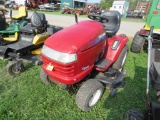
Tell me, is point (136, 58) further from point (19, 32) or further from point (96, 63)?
point (19, 32)

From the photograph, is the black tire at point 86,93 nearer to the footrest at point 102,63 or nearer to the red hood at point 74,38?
the footrest at point 102,63

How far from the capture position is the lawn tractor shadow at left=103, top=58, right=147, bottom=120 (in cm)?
235

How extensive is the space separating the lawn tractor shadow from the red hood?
118 centimetres

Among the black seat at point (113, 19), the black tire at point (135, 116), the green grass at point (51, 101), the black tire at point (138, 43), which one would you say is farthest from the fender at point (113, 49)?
the black tire at point (138, 43)

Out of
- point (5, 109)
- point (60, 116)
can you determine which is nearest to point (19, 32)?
point (5, 109)

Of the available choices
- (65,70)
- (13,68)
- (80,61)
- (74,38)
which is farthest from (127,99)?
(13,68)

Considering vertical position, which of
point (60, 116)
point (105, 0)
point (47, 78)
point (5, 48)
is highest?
point (105, 0)

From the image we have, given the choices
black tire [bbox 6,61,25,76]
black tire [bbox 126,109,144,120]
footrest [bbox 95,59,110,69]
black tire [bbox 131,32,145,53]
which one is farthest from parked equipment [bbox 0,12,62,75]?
black tire [bbox 131,32,145,53]

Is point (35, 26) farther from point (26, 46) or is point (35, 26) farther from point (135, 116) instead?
point (135, 116)

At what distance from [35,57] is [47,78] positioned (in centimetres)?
124

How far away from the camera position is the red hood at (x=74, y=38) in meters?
1.93

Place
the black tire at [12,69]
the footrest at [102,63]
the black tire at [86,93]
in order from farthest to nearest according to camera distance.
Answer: the black tire at [12,69] < the footrest at [102,63] < the black tire at [86,93]

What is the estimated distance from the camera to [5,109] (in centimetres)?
225

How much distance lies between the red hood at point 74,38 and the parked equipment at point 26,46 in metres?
1.45
